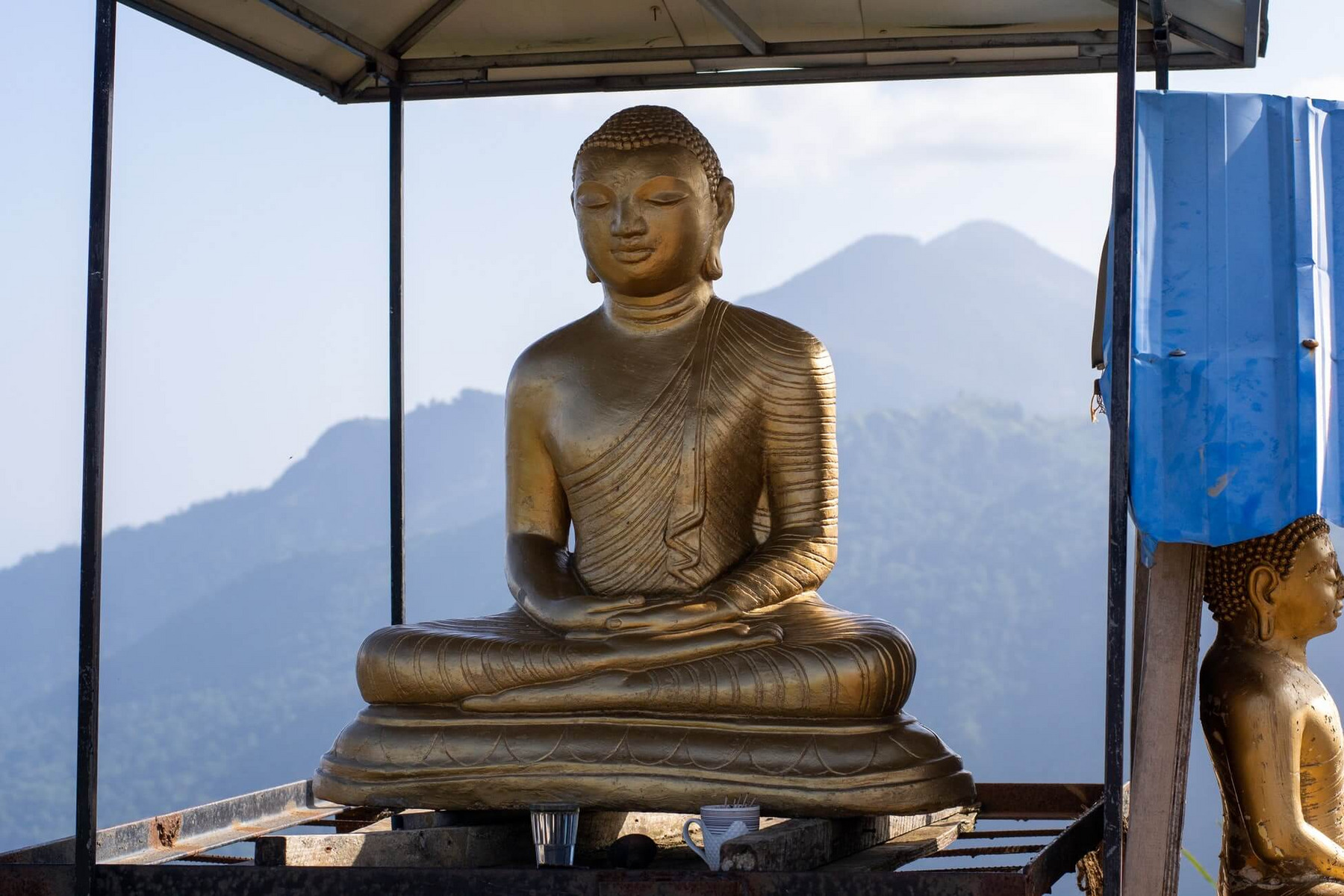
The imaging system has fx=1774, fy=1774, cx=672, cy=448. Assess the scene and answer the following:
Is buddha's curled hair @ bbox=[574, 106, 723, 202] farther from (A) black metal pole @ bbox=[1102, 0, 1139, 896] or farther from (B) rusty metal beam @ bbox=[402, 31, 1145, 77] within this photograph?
(A) black metal pole @ bbox=[1102, 0, 1139, 896]

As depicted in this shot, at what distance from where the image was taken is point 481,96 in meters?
6.02

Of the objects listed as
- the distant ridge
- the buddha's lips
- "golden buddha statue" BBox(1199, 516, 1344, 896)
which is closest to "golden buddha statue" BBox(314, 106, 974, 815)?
the buddha's lips

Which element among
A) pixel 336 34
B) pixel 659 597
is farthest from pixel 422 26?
pixel 659 597

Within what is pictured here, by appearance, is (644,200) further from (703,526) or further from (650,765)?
(650,765)

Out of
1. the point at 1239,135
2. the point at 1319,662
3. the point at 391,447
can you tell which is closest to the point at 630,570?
the point at 391,447

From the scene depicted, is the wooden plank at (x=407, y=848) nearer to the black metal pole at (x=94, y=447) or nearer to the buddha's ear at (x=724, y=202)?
the black metal pole at (x=94, y=447)

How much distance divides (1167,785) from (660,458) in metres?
1.86

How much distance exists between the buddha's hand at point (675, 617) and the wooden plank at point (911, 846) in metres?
0.67

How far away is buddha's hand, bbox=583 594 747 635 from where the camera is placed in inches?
187

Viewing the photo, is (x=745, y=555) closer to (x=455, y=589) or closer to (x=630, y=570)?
(x=630, y=570)

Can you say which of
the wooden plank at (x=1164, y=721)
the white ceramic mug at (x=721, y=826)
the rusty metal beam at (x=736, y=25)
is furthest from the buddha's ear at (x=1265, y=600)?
the rusty metal beam at (x=736, y=25)

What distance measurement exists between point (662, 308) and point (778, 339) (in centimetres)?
38

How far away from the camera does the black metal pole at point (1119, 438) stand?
11.5ft

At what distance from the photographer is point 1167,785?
3.90 m
